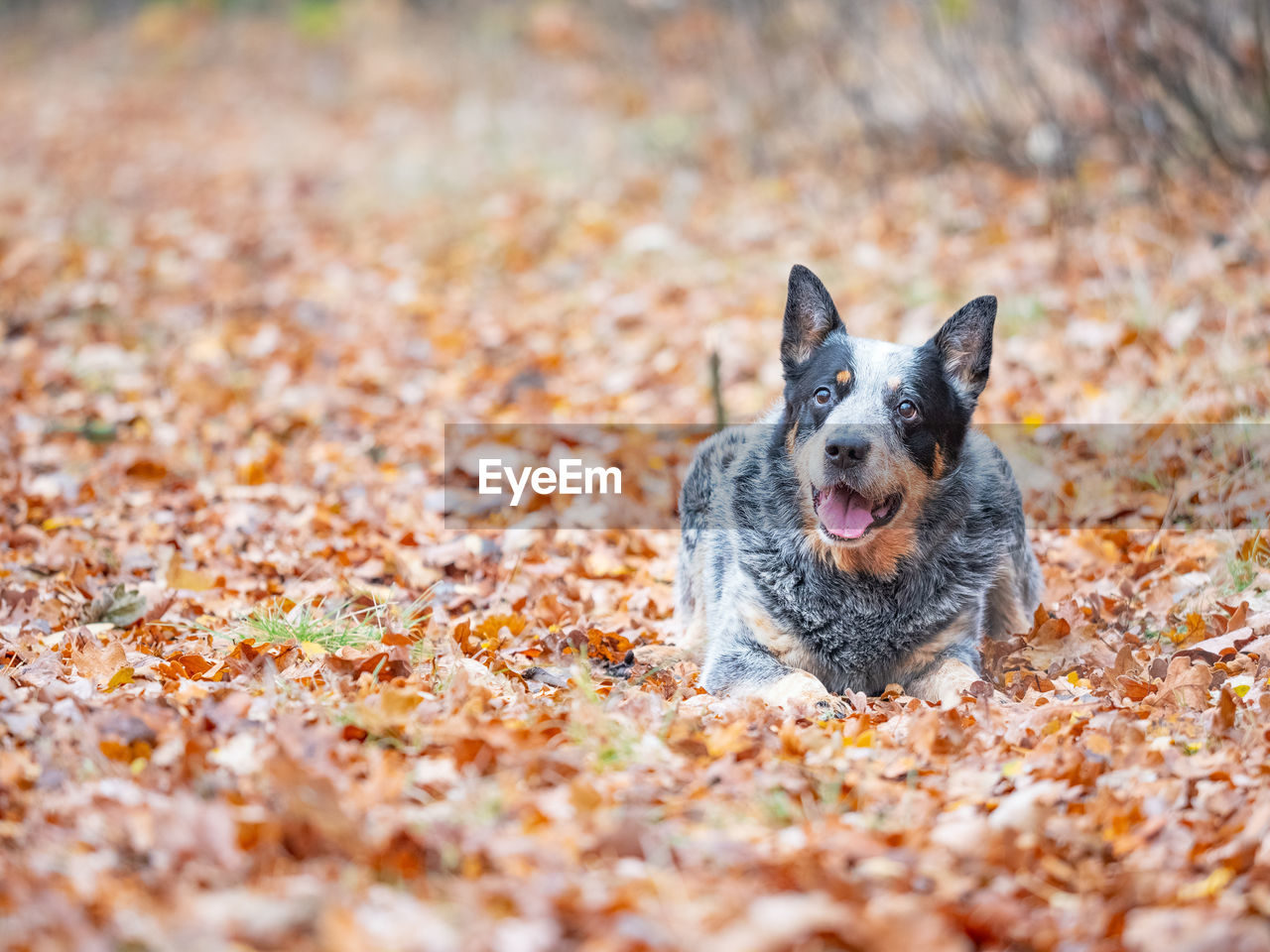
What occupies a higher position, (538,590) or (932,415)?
(932,415)

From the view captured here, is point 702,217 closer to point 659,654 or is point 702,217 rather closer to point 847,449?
point 659,654

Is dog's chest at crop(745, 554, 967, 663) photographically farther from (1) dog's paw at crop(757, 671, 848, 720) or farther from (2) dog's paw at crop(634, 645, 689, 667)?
(2) dog's paw at crop(634, 645, 689, 667)

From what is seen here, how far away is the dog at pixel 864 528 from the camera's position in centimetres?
393

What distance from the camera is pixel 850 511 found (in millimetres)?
3932

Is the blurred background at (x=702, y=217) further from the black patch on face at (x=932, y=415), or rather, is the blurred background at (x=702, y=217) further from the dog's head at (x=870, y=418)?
the black patch on face at (x=932, y=415)

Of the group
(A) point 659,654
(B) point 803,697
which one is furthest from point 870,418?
(A) point 659,654

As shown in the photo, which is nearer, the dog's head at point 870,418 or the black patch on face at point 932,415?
the dog's head at point 870,418

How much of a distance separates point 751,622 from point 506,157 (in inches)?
364

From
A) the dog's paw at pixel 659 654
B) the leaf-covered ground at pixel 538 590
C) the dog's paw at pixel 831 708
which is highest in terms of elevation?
the leaf-covered ground at pixel 538 590

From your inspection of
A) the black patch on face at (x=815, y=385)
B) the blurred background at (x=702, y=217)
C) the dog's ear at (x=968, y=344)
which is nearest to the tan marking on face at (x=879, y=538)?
the black patch on face at (x=815, y=385)

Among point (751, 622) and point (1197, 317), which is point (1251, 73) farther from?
point (751, 622)

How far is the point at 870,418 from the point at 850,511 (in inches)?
13.1

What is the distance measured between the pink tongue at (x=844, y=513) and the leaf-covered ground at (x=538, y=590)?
61cm

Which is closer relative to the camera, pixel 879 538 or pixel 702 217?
pixel 879 538
